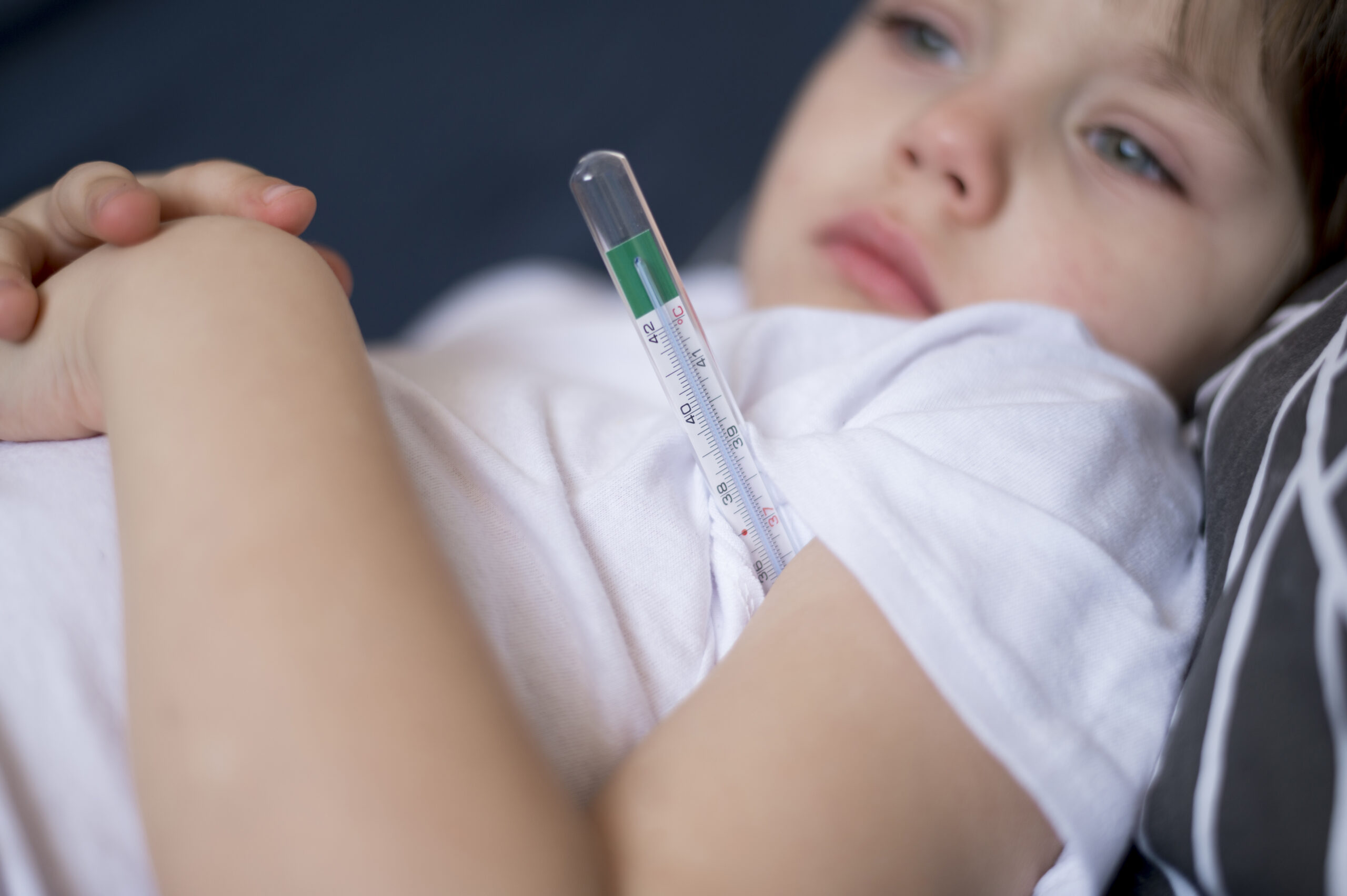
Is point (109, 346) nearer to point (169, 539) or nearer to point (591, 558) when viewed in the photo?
point (169, 539)

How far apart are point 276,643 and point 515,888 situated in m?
0.18

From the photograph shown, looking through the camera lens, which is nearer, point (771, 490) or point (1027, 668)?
point (1027, 668)

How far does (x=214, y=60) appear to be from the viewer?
1525 mm

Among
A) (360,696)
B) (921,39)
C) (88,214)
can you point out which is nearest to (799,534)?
(360,696)

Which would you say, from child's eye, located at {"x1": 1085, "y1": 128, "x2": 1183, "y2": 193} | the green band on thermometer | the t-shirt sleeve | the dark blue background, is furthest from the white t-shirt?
the dark blue background

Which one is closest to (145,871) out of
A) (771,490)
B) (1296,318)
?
(771,490)

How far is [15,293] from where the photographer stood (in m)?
0.64

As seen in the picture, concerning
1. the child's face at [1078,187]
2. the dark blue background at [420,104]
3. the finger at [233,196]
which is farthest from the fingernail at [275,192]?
the dark blue background at [420,104]

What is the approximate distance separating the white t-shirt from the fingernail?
16 cm

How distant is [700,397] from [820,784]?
1.01ft

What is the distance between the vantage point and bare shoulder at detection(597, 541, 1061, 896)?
0.52m

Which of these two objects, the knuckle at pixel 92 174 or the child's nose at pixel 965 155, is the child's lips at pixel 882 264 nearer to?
the child's nose at pixel 965 155

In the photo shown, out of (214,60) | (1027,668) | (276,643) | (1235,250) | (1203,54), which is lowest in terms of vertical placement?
(1027,668)

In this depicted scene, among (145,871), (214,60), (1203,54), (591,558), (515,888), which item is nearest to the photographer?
(515,888)
